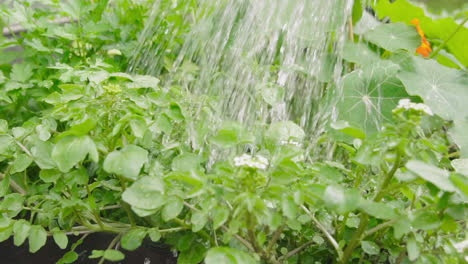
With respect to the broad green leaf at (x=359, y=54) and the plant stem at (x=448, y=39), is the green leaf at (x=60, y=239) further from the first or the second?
the plant stem at (x=448, y=39)

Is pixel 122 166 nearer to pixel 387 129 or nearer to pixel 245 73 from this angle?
pixel 387 129

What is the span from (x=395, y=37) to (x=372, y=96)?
35 cm

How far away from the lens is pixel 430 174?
2.52ft

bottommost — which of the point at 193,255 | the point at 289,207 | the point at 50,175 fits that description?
the point at 193,255

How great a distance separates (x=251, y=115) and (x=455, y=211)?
749 millimetres

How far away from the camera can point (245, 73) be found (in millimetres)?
1582

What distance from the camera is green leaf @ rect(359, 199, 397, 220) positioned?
0.84 metres


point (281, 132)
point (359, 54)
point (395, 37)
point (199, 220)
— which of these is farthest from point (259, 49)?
point (199, 220)

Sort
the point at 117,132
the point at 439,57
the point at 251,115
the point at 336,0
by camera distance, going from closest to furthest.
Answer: the point at 117,132, the point at 251,115, the point at 336,0, the point at 439,57

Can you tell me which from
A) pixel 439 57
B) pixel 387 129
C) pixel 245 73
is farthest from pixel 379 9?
pixel 387 129

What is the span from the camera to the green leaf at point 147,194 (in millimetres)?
855

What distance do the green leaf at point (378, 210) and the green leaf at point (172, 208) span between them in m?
0.31

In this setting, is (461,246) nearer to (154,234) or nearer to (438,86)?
(154,234)

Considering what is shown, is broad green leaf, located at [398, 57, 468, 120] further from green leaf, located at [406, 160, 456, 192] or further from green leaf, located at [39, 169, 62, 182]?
green leaf, located at [39, 169, 62, 182]
